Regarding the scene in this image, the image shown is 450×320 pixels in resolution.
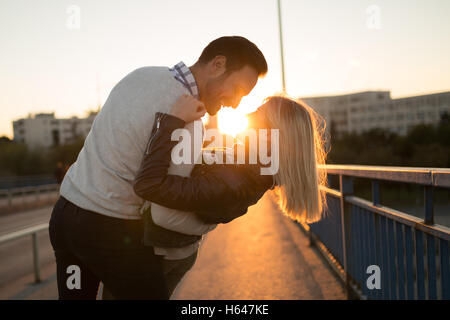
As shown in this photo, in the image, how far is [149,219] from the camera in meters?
1.55

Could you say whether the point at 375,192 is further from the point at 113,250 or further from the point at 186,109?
the point at 113,250

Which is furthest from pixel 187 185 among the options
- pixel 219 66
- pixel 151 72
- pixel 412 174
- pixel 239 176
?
pixel 412 174

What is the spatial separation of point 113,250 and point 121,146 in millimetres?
387

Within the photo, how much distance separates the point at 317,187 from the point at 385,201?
1.44 m

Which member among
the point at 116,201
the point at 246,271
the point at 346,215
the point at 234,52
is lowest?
the point at 246,271

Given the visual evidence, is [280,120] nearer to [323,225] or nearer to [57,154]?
[323,225]

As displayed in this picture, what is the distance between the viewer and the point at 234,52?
1846 millimetres

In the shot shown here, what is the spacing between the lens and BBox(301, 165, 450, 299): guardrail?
2.00 m

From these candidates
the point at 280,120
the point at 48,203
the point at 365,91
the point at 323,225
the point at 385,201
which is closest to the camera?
the point at 280,120

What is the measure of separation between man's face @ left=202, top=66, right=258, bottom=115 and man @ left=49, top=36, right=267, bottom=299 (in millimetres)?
165

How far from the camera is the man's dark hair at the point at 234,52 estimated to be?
184cm

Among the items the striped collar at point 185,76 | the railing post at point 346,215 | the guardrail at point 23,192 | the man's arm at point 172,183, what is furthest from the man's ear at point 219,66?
the guardrail at point 23,192

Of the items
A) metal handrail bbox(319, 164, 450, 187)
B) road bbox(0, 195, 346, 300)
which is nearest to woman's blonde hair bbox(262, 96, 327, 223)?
metal handrail bbox(319, 164, 450, 187)

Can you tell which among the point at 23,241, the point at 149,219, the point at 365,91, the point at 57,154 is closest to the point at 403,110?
the point at 365,91
